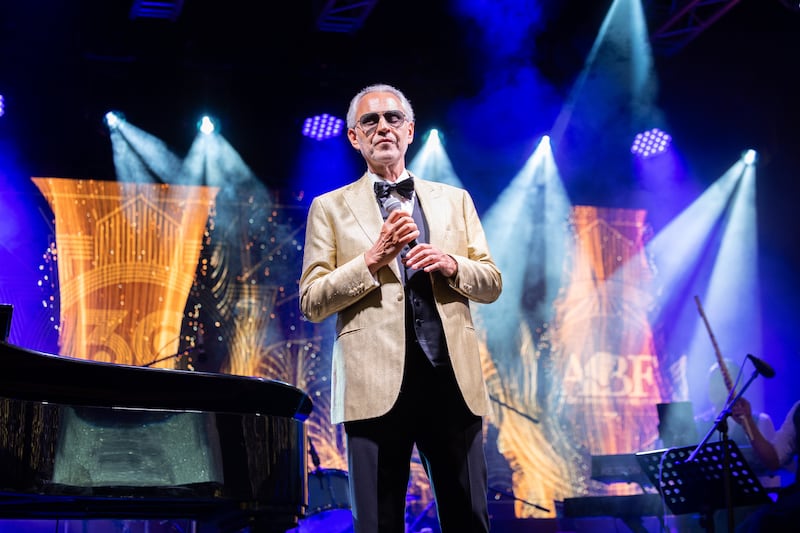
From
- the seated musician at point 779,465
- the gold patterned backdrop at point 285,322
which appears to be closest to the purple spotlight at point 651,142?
the gold patterned backdrop at point 285,322

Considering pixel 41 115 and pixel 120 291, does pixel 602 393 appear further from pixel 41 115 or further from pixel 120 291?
pixel 41 115

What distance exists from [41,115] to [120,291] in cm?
162

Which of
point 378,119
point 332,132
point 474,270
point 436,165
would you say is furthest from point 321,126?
point 474,270

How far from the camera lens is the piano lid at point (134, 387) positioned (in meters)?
2.09

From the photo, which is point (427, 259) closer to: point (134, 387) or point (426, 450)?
point (426, 450)

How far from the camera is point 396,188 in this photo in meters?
2.29

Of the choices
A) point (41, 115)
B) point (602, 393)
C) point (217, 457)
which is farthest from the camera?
point (602, 393)

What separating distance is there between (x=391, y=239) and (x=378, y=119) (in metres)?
0.43

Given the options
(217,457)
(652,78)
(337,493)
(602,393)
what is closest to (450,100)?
(652,78)

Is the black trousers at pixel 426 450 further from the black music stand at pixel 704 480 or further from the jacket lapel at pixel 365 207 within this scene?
the black music stand at pixel 704 480

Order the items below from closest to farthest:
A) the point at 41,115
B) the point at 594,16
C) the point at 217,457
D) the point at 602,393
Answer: the point at 217,457 → the point at 41,115 → the point at 594,16 → the point at 602,393

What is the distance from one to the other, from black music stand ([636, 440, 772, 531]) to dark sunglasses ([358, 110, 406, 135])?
2.87 meters

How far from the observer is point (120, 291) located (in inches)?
284

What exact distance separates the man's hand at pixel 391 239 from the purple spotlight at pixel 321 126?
564cm
